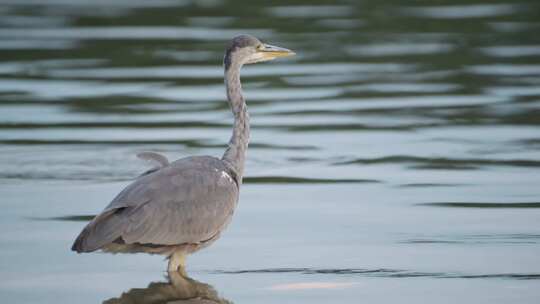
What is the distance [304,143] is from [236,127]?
439 cm

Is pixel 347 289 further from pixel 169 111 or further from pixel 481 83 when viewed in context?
pixel 481 83

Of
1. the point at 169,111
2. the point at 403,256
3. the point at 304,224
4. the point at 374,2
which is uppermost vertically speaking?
the point at 374,2

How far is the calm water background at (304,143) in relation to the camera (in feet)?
32.6

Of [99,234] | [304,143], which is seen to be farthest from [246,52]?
[304,143]

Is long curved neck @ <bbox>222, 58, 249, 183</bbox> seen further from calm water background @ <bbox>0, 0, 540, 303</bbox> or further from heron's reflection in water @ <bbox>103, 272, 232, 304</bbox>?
heron's reflection in water @ <bbox>103, 272, 232, 304</bbox>

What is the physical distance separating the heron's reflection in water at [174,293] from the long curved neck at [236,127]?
102 centimetres

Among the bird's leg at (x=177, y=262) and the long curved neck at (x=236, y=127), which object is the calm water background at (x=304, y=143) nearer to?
the bird's leg at (x=177, y=262)

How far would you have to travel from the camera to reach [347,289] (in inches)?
374

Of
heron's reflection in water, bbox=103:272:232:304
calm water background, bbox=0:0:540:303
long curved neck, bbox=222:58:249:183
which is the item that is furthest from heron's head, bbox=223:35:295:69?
heron's reflection in water, bbox=103:272:232:304

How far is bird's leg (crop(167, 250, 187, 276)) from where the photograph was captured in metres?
9.95

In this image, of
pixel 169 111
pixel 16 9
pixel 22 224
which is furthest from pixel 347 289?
pixel 16 9

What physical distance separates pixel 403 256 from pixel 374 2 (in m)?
16.5

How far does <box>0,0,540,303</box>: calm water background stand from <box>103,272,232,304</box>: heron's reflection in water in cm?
2

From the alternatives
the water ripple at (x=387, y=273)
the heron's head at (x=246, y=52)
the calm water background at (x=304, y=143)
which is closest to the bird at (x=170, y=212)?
the calm water background at (x=304, y=143)
